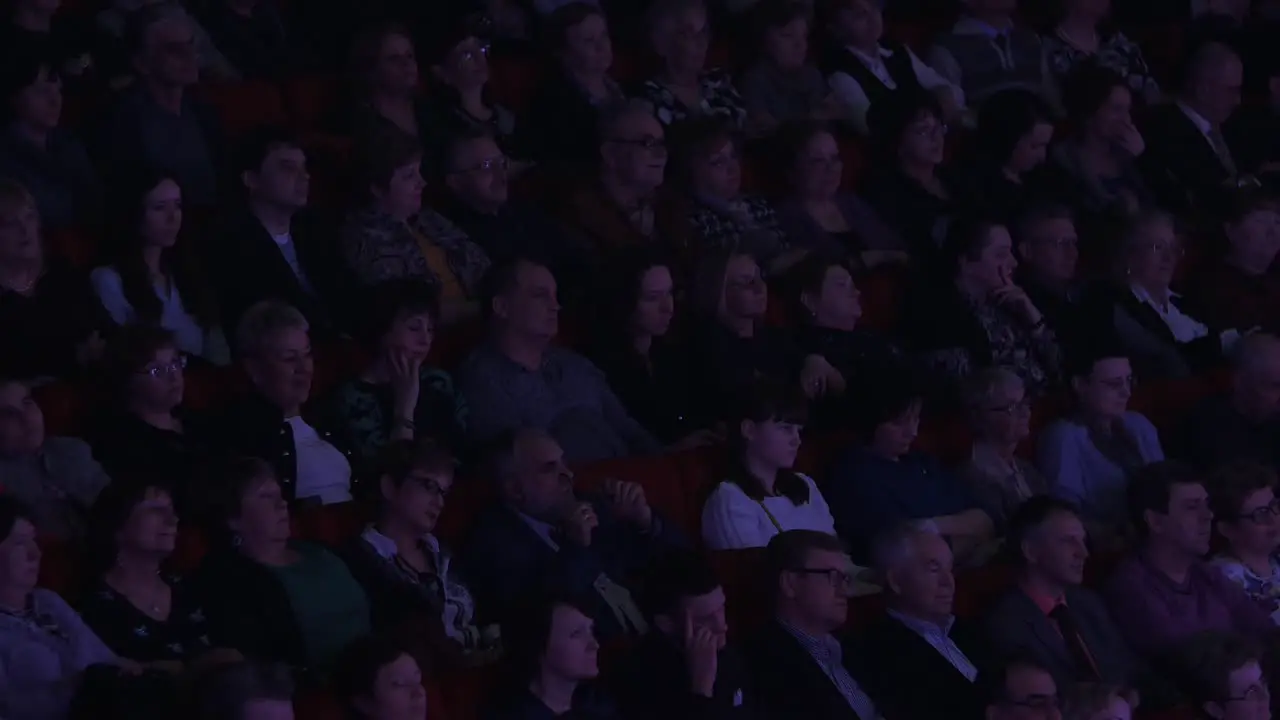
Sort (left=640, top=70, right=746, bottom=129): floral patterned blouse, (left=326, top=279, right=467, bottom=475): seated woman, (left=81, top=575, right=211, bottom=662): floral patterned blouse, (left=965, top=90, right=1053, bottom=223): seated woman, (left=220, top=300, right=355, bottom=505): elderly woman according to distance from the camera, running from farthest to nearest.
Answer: (left=965, top=90, right=1053, bottom=223): seated woman < (left=640, top=70, right=746, bottom=129): floral patterned blouse < (left=326, top=279, right=467, bottom=475): seated woman < (left=220, top=300, right=355, bottom=505): elderly woman < (left=81, top=575, right=211, bottom=662): floral patterned blouse

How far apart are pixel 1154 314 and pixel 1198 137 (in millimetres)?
634

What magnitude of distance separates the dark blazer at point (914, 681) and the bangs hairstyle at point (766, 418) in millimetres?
271

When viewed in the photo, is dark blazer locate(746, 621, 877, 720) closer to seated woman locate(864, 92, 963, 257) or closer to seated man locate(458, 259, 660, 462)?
seated man locate(458, 259, 660, 462)

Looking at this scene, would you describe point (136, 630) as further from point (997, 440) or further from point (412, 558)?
point (997, 440)

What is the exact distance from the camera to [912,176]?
3.89m

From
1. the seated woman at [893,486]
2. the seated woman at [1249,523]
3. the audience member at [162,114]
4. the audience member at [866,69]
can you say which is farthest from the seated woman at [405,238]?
the seated woman at [1249,523]

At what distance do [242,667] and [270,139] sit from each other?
3.49 ft

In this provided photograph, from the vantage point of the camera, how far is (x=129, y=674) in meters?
2.33

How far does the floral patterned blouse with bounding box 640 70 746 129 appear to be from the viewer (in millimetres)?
3778

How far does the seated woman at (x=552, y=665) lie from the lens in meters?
2.48

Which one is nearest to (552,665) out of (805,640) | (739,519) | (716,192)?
(805,640)

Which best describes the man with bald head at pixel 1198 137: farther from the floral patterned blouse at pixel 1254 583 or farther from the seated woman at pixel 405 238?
the seated woman at pixel 405 238

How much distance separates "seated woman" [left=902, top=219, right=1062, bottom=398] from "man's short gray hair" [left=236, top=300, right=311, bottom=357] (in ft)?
3.59

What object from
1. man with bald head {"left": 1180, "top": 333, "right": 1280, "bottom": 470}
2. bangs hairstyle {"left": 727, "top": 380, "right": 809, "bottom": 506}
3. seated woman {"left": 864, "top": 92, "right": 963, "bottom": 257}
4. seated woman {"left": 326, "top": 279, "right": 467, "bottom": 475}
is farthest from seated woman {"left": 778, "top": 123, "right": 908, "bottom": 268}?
seated woman {"left": 326, "top": 279, "right": 467, "bottom": 475}
